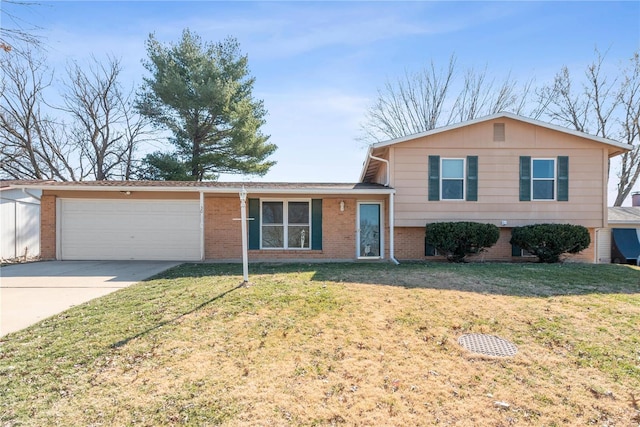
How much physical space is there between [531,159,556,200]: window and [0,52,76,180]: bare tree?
81.0 ft

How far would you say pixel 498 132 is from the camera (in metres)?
10.9

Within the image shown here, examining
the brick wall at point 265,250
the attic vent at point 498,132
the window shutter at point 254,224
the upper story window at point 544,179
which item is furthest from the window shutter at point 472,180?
the window shutter at point 254,224

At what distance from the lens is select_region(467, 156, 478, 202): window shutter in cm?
1085

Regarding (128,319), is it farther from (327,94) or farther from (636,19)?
(636,19)

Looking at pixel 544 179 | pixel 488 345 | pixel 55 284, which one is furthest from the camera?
pixel 544 179

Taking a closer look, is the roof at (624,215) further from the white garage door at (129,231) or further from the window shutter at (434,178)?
the white garage door at (129,231)

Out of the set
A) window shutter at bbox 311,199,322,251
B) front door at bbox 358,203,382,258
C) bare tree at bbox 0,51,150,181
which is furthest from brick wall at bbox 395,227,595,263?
bare tree at bbox 0,51,150,181

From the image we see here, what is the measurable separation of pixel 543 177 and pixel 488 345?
9.12m

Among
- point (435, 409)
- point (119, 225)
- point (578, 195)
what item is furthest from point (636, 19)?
point (119, 225)

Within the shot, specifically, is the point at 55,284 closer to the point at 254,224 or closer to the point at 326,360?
the point at 254,224

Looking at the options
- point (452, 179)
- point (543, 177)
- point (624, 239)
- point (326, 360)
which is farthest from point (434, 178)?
point (624, 239)

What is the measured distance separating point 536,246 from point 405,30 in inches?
324

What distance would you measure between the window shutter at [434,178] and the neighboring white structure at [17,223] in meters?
13.4

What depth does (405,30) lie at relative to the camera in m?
11.2
